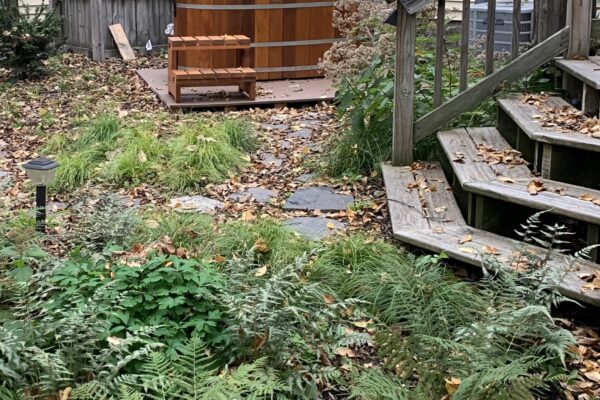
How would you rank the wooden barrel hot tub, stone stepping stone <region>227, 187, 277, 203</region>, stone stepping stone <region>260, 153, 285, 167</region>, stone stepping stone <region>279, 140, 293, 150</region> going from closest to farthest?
stone stepping stone <region>227, 187, 277, 203</region> → stone stepping stone <region>260, 153, 285, 167</region> → stone stepping stone <region>279, 140, 293, 150</region> → the wooden barrel hot tub

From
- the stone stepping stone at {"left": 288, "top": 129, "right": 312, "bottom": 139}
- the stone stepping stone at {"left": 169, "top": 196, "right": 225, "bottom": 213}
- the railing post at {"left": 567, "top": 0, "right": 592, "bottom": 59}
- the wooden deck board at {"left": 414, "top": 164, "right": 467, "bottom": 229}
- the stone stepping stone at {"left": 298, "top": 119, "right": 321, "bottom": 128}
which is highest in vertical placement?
the railing post at {"left": 567, "top": 0, "right": 592, "bottom": 59}

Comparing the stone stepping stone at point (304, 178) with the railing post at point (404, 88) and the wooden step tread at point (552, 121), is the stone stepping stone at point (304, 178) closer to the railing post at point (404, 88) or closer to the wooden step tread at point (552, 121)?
the railing post at point (404, 88)

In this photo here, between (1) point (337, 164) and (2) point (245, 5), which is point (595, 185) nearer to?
(1) point (337, 164)

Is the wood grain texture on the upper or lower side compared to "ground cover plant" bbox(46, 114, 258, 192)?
upper

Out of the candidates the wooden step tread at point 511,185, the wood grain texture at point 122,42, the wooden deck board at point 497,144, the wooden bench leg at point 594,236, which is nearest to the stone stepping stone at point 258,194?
the wooden step tread at point 511,185

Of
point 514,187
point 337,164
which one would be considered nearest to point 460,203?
point 514,187

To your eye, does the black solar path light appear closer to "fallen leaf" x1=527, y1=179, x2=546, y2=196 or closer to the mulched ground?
the mulched ground

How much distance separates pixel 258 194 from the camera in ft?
19.2

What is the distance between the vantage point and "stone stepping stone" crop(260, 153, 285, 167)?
669 cm

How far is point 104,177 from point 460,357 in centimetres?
378

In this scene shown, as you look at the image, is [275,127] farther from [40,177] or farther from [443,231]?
[443,231]

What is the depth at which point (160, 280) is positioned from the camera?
343 cm

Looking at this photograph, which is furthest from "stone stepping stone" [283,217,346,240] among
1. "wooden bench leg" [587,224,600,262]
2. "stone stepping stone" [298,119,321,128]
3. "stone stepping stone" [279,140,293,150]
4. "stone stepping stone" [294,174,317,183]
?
Result: "stone stepping stone" [298,119,321,128]

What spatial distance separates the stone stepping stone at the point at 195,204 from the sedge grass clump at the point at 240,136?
1.28m
